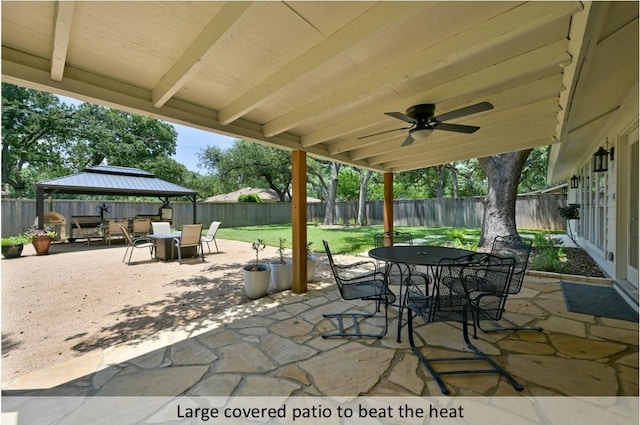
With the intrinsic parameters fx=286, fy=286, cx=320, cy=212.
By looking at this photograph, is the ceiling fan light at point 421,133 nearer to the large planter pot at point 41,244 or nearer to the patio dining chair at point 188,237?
the patio dining chair at point 188,237

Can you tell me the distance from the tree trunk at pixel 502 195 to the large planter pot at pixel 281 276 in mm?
5206

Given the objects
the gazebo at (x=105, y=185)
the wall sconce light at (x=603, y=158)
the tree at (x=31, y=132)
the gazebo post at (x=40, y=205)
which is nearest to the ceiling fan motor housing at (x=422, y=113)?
the wall sconce light at (x=603, y=158)

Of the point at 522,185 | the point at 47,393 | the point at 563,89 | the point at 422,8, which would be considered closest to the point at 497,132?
the point at 563,89

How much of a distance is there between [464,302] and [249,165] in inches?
692

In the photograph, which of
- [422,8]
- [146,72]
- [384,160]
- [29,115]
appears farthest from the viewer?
[29,115]

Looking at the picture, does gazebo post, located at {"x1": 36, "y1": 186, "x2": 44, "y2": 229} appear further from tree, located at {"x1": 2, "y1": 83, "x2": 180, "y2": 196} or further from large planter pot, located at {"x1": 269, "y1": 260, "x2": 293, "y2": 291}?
tree, located at {"x1": 2, "y1": 83, "x2": 180, "y2": 196}

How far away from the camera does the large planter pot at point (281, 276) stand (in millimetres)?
4371

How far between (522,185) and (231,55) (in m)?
27.8

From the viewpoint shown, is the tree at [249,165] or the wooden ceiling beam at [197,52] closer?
the wooden ceiling beam at [197,52]

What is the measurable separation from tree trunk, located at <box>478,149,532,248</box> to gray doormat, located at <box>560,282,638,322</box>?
9.03 ft

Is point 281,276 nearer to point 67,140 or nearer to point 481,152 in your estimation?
point 481,152

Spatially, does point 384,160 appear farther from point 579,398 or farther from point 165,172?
point 165,172

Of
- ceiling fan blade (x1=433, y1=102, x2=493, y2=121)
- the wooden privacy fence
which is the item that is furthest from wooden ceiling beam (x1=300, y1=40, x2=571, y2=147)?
the wooden privacy fence

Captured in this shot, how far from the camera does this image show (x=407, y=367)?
90.6 inches
